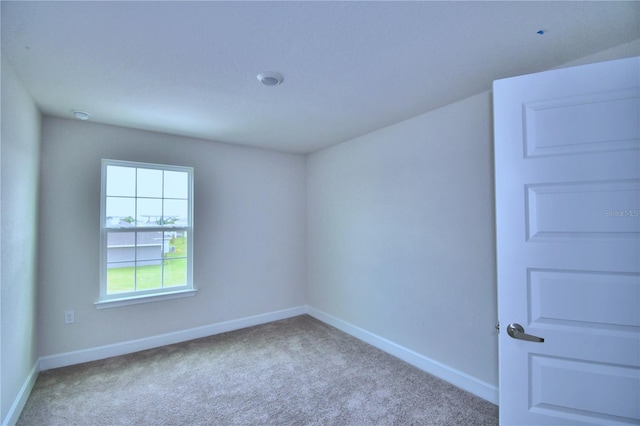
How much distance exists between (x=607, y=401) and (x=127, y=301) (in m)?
3.86

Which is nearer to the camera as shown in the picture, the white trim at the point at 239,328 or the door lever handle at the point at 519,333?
the door lever handle at the point at 519,333

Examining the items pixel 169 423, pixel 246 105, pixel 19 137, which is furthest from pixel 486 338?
pixel 19 137

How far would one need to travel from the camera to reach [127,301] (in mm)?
3139

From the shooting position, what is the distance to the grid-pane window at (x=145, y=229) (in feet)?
10.3

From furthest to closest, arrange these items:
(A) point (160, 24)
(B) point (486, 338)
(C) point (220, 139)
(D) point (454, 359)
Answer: (C) point (220, 139), (D) point (454, 359), (B) point (486, 338), (A) point (160, 24)

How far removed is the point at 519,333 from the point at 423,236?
1407 millimetres

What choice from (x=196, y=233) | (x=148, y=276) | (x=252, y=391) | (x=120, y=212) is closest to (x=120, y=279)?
(x=148, y=276)

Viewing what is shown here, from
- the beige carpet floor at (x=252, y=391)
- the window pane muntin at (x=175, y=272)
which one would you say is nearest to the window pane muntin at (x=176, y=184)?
the window pane muntin at (x=175, y=272)

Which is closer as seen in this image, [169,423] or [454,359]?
[169,423]

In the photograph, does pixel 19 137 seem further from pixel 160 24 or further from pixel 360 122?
pixel 360 122

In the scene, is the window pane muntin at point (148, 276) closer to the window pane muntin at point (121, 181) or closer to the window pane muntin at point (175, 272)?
→ the window pane muntin at point (175, 272)

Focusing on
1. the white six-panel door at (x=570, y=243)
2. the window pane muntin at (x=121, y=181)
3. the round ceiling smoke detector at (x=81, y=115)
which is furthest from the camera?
the window pane muntin at (x=121, y=181)

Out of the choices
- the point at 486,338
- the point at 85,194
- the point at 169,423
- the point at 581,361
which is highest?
the point at 85,194

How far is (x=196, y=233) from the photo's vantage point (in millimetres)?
3613
